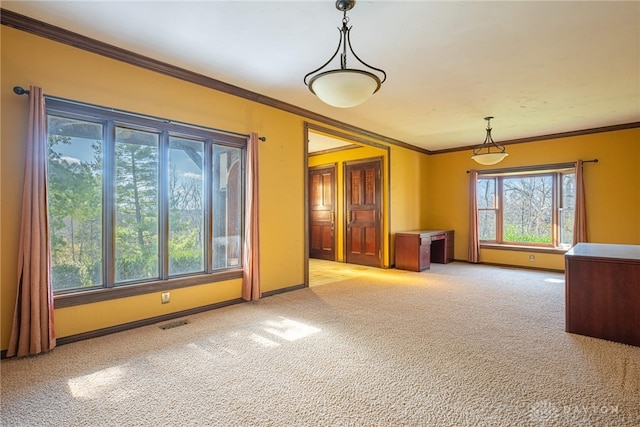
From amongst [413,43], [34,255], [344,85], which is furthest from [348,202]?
[34,255]

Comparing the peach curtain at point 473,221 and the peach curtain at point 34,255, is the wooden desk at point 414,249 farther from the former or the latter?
the peach curtain at point 34,255

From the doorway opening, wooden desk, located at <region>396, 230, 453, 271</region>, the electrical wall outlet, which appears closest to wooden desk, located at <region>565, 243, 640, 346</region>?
wooden desk, located at <region>396, 230, 453, 271</region>

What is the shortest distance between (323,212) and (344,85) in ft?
18.6

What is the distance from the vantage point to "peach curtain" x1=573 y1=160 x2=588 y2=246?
586cm

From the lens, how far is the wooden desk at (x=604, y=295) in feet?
9.48

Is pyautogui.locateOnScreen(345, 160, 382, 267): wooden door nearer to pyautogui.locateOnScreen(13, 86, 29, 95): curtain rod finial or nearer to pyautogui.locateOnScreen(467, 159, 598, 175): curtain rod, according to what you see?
pyautogui.locateOnScreen(467, 159, 598, 175): curtain rod

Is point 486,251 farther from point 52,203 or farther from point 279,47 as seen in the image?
point 52,203

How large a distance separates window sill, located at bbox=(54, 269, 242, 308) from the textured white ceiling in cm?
229

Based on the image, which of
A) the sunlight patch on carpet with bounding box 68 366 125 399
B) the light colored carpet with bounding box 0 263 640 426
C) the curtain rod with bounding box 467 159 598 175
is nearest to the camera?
the light colored carpet with bounding box 0 263 640 426

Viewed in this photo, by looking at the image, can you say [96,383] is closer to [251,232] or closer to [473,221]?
[251,232]

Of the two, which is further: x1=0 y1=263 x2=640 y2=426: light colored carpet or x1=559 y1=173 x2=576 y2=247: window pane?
x1=559 y1=173 x2=576 y2=247: window pane

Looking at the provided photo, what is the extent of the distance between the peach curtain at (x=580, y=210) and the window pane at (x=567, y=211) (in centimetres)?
34

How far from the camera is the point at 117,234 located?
3.20 metres

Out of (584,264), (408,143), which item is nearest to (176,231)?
(584,264)
